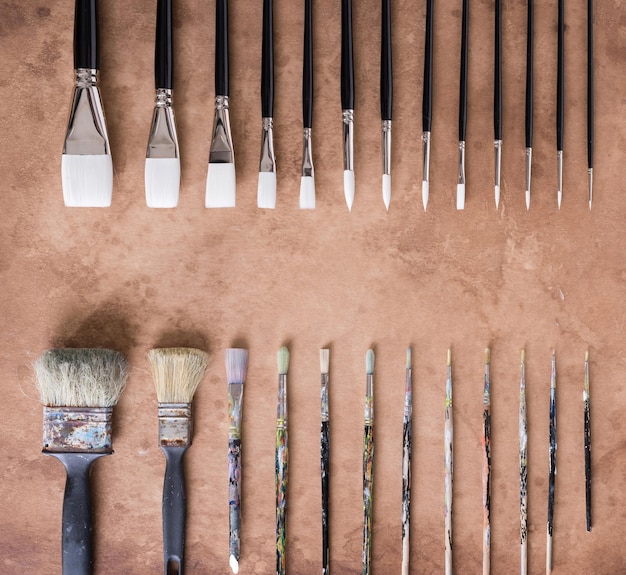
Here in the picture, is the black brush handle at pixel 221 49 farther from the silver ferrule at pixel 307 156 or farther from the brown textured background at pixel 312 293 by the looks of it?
the silver ferrule at pixel 307 156

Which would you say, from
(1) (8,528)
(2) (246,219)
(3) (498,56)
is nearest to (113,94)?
(2) (246,219)

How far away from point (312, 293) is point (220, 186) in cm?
34

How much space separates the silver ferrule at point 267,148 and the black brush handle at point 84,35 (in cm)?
41

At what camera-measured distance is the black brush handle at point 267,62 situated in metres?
1.43

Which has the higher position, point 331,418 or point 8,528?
point 331,418

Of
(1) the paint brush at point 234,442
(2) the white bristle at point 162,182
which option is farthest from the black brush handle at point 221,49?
(1) the paint brush at point 234,442

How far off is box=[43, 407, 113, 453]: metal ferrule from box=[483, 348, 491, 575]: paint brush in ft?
2.95

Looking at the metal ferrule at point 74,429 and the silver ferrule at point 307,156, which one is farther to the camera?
the silver ferrule at point 307,156

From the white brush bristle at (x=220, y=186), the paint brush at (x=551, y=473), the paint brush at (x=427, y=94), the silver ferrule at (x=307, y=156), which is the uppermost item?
the paint brush at (x=427, y=94)

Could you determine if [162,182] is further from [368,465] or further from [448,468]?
[448,468]

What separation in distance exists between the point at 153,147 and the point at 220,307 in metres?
0.41

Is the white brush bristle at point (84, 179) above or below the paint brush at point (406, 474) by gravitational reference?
above

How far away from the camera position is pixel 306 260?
58.7 inches

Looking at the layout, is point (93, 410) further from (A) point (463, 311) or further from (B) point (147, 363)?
(A) point (463, 311)
